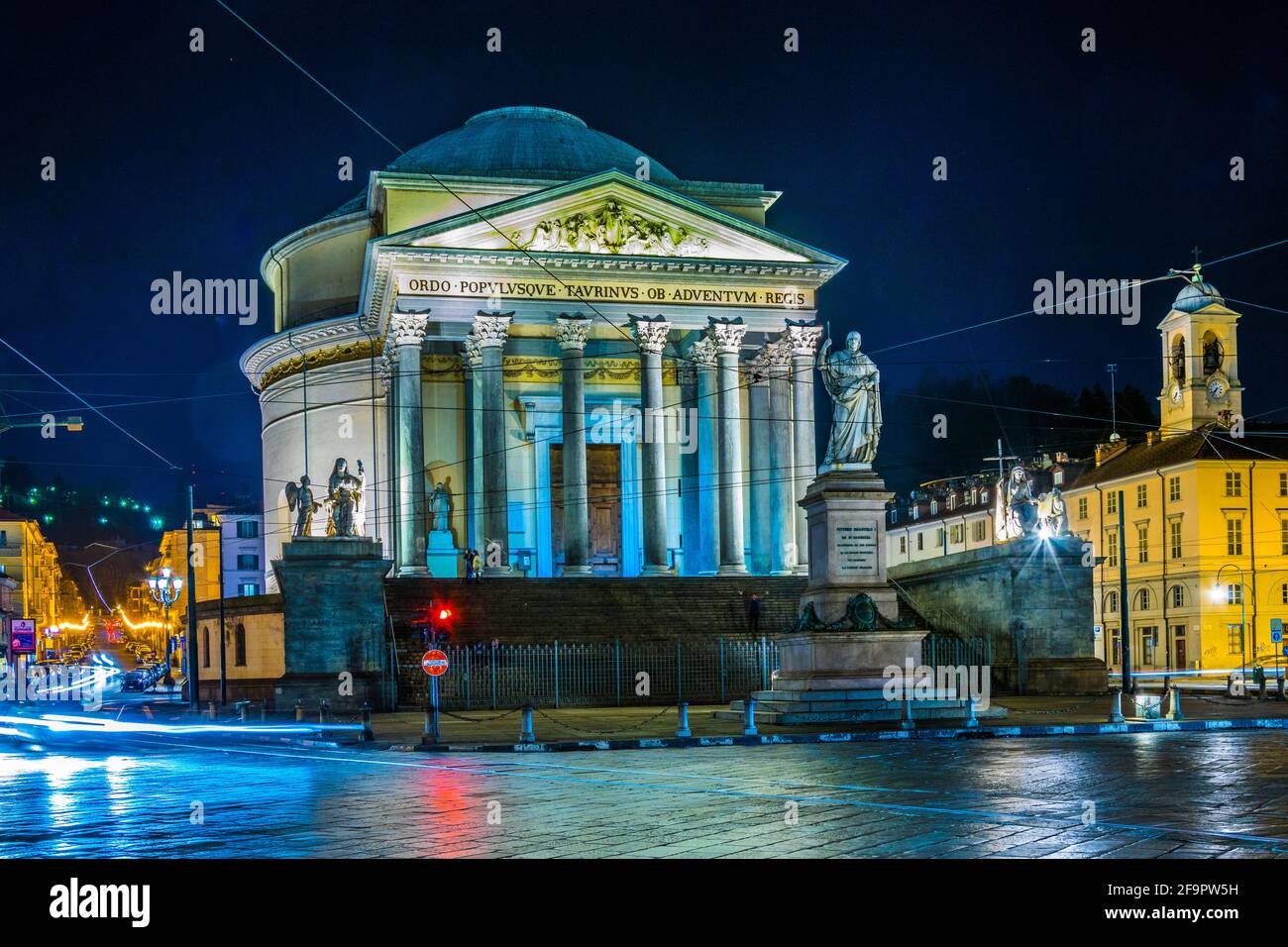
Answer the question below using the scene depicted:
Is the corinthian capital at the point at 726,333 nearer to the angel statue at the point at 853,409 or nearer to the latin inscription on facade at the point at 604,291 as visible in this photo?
the latin inscription on facade at the point at 604,291

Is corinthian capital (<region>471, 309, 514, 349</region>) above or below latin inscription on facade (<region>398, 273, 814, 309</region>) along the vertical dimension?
below

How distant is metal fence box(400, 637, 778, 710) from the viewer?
36.2 metres

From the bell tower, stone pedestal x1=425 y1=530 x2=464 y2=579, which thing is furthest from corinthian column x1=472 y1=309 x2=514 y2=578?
the bell tower

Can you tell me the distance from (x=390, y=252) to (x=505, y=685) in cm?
1692

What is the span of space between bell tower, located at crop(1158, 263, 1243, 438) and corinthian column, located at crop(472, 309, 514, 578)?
4358 centimetres

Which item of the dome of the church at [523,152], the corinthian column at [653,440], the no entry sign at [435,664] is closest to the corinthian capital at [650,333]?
the corinthian column at [653,440]

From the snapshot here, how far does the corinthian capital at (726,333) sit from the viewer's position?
163 feet

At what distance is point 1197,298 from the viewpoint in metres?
79.0

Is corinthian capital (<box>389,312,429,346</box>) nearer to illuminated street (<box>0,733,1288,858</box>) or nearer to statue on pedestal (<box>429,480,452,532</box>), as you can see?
statue on pedestal (<box>429,480,452,532</box>)

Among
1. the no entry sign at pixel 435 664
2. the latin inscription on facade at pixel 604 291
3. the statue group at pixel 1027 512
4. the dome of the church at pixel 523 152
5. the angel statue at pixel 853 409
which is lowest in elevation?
the no entry sign at pixel 435 664

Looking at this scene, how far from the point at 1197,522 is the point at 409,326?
40225 mm

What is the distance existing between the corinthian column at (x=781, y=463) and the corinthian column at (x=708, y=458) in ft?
6.17

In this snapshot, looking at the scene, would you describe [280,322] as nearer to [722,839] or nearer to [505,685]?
[505,685]
